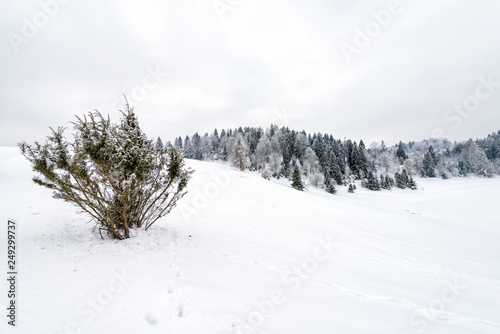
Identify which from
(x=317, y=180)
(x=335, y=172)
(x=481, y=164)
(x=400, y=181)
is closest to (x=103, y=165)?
(x=317, y=180)

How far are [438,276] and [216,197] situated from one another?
15173 millimetres

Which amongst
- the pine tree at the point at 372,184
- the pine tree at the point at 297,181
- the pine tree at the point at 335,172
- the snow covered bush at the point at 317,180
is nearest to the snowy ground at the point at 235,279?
the pine tree at the point at 297,181

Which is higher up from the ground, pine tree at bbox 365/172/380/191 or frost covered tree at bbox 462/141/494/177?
frost covered tree at bbox 462/141/494/177

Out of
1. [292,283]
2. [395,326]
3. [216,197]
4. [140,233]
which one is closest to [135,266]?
[140,233]

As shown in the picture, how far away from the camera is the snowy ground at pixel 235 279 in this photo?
11.5 feet

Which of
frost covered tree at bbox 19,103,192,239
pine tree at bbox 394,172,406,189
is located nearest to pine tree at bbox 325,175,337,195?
pine tree at bbox 394,172,406,189

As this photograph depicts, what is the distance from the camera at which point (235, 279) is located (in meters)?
5.23

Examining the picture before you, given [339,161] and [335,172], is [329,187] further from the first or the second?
[339,161]

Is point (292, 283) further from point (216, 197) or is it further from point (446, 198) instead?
point (446, 198)

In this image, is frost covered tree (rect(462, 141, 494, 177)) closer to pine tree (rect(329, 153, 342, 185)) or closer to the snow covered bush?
pine tree (rect(329, 153, 342, 185))

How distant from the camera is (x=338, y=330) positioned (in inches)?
149

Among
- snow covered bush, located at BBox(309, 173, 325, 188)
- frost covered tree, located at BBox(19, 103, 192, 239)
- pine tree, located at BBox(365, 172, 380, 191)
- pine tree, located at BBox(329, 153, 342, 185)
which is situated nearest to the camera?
frost covered tree, located at BBox(19, 103, 192, 239)

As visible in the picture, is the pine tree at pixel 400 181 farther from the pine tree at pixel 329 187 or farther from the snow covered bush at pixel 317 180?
the pine tree at pixel 329 187

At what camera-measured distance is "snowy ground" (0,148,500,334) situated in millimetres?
3514
